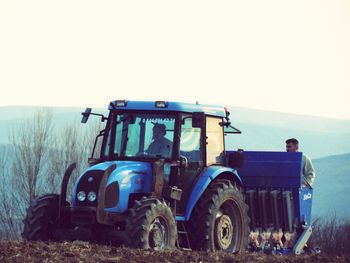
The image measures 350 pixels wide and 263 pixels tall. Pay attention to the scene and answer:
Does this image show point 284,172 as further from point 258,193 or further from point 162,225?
point 162,225

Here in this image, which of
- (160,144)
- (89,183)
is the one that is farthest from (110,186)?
(160,144)

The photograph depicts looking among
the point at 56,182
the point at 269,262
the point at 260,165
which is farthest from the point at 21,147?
the point at 269,262

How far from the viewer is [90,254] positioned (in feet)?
34.2

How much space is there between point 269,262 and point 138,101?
3.28 m

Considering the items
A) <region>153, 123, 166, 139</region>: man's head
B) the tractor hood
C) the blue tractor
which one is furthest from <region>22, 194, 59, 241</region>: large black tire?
<region>153, 123, 166, 139</region>: man's head

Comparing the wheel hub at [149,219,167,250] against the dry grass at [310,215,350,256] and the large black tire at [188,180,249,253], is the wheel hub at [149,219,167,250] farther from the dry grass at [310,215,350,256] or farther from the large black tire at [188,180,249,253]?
the dry grass at [310,215,350,256]

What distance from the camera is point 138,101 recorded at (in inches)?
516

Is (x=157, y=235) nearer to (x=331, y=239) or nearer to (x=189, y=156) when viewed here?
(x=189, y=156)

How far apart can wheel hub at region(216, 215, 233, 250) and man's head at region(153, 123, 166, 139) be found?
1.58m

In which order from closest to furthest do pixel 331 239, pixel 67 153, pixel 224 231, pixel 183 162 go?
1. pixel 183 162
2. pixel 224 231
3. pixel 331 239
4. pixel 67 153

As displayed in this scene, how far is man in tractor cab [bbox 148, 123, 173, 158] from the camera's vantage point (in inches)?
498

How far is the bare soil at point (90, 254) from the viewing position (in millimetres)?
9953

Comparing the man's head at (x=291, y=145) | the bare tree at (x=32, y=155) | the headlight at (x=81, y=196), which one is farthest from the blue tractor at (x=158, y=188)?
the bare tree at (x=32, y=155)

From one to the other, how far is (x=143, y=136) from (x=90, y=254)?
2822mm
